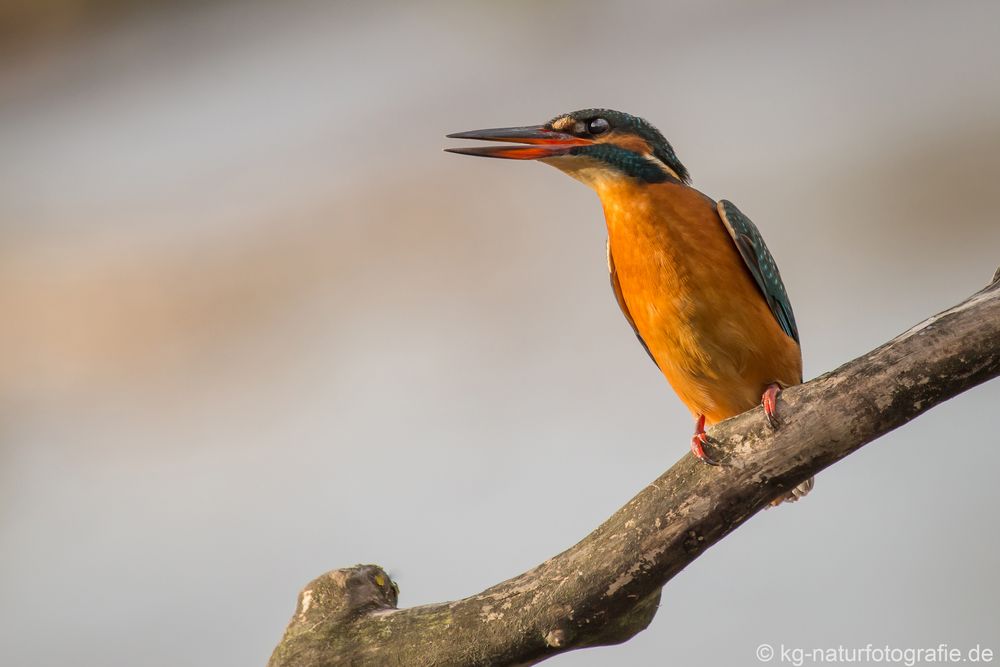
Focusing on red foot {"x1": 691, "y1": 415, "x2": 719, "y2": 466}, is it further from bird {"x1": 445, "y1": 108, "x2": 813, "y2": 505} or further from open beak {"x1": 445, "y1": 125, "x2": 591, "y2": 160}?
open beak {"x1": 445, "y1": 125, "x2": 591, "y2": 160}

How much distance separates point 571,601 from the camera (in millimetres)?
1326

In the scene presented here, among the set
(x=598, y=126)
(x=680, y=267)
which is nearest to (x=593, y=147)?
(x=598, y=126)

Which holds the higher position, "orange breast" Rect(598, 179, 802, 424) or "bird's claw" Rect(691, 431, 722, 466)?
"orange breast" Rect(598, 179, 802, 424)

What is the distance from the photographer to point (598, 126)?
1.86 metres

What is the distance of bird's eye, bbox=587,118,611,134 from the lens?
1860 millimetres

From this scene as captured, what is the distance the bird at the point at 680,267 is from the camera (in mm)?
1698

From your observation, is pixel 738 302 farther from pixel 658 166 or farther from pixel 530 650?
pixel 530 650

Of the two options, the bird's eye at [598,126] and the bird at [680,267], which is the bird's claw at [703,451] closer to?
the bird at [680,267]

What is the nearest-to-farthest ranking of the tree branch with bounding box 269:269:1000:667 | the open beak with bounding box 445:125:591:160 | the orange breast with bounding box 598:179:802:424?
the tree branch with bounding box 269:269:1000:667, the orange breast with bounding box 598:179:802:424, the open beak with bounding box 445:125:591:160

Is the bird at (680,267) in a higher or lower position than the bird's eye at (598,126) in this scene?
lower

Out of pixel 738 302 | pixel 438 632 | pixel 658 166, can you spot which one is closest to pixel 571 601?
pixel 438 632

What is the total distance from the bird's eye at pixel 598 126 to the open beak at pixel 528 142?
29 millimetres

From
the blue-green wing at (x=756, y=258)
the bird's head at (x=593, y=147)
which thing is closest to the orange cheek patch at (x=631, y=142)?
the bird's head at (x=593, y=147)

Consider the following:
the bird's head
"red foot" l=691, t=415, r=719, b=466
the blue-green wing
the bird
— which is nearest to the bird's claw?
"red foot" l=691, t=415, r=719, b=466
